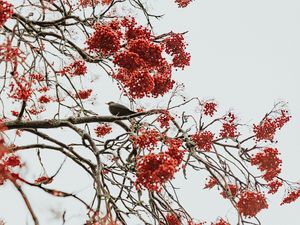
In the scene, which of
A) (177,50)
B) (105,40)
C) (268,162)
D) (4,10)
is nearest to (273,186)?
(268,162)

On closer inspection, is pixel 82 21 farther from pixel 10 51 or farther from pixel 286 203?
pixel 286 203

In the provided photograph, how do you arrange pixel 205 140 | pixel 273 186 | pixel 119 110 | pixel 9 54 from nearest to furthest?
pixel 9 54
pixel 119 110
pixel 205 140
pixel 273 186

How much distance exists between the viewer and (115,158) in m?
4.20

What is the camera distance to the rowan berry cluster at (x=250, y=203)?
16.4ft

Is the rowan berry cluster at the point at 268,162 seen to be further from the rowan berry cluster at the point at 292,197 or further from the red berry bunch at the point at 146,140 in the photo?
the red berry bunch at the point at 146,140

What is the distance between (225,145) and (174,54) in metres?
1.35

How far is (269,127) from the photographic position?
6520 mm

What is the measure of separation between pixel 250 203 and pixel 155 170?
1.66 m

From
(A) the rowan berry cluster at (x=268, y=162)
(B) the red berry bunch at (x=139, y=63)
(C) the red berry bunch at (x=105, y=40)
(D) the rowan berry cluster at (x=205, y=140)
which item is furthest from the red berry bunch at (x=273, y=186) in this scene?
(C) the red berry bunch at (x=105, y=40)

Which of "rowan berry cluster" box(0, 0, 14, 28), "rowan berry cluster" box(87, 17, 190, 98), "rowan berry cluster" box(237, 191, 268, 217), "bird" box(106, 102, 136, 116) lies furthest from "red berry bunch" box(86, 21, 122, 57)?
"rowan berry cluster" box(237, 191, 268, 217)

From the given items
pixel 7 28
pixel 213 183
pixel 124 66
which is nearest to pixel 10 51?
pixel 124 66

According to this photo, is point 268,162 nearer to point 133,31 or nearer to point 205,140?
point 205,140

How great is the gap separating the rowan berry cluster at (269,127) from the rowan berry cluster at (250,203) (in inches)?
54.7

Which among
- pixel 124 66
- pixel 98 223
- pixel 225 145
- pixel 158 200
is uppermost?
pixel 124 66
